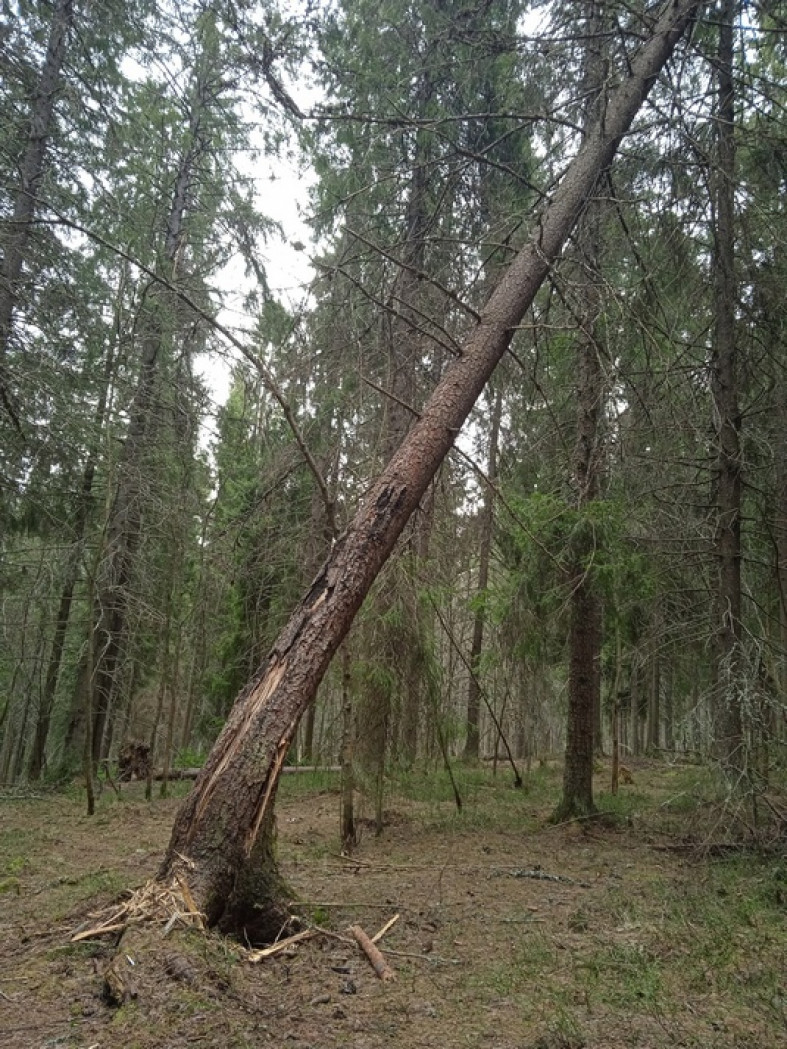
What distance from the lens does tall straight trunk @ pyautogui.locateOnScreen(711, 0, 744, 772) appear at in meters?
5.81

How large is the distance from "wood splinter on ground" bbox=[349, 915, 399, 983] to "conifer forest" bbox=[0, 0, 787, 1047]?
0.46 meters

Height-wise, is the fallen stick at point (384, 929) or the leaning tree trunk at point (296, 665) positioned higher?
the leaning tree trunk at point (296, 665)

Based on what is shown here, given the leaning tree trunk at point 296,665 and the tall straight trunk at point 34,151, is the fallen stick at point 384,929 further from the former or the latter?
the tall straight trunk at point 34,151

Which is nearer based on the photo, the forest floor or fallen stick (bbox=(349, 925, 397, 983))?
the forest floor

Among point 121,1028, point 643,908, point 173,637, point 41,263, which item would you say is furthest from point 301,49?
point 173,637

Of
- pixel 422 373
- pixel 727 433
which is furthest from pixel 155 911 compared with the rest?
pixel 727 433

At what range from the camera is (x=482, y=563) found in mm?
10227

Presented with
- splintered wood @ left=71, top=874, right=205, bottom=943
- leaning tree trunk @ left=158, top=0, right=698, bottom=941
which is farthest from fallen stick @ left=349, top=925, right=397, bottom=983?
splintered wood @ left=71, top=874, right=205, bottom=943

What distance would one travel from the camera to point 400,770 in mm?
7418

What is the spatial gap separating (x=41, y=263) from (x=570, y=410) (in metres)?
6.98

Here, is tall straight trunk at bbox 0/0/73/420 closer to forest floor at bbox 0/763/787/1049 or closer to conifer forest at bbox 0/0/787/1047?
conifer forest at bbox 0/0/787/1047

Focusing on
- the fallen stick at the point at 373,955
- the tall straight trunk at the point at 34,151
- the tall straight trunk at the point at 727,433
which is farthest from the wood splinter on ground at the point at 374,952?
the tall straight trunk at the point at 34,151

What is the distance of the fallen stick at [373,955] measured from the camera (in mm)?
3205

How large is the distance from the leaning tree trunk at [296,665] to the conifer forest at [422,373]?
18mm
